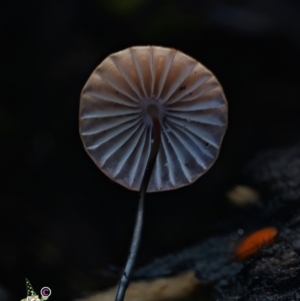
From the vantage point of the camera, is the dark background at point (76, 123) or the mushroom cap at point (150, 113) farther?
the dark background at point (76, 123)

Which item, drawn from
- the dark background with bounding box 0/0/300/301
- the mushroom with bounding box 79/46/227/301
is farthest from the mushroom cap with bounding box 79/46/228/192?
the dark background with bounding box 0/0/300/301

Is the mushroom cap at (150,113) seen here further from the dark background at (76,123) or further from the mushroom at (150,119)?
the dark background at (76,123)

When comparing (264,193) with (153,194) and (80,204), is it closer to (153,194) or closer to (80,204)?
(153,194)

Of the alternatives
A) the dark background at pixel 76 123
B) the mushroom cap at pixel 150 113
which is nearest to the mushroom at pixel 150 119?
the mushroom cap at pixel 150 113

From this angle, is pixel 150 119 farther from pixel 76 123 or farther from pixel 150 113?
pixel 76 123

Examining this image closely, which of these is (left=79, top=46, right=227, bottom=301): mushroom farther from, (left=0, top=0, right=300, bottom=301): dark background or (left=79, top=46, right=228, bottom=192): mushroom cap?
(left=0, top=0, right=300, bottom=301): dark background

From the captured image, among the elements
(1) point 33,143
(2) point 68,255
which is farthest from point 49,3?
(2) point 68,255

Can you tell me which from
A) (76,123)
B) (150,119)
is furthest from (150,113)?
(76,123)
